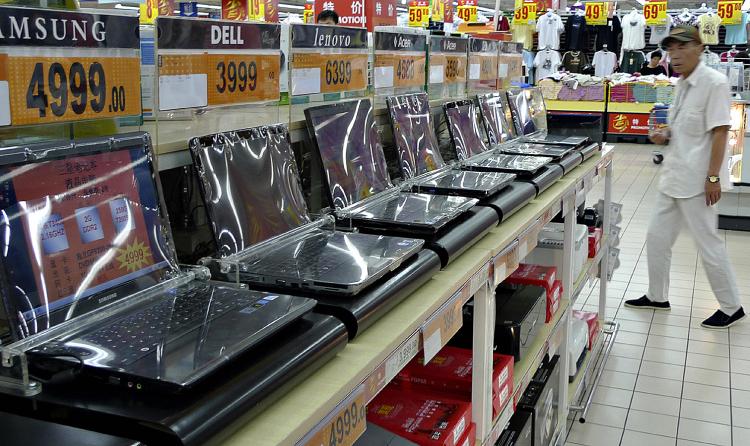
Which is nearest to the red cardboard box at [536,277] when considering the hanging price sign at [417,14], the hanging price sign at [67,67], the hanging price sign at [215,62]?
the hanging price sign at [215,62]

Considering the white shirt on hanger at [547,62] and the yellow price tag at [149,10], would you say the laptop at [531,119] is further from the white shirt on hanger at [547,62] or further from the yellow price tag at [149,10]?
the white shirt on hanger at [547,62]

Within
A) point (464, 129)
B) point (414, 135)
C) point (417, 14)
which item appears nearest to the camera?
point (414, 135)

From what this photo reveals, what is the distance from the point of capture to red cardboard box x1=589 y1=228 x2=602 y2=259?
379cm

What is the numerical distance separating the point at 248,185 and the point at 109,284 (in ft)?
1.51

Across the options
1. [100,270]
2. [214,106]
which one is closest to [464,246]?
[214,106]

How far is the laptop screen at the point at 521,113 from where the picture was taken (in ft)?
12.9

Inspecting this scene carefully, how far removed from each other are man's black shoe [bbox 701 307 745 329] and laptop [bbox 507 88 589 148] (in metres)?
1.48

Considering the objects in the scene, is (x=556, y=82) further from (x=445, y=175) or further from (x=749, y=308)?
(x=445, y=175)

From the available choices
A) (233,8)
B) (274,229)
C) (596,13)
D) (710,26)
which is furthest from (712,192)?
(596,13)

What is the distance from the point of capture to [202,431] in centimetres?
88

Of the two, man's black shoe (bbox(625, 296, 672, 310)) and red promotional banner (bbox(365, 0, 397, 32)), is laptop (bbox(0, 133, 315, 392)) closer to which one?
man's black shoe (bbox(625, 296, 672, 310))

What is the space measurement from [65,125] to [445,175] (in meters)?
1.50

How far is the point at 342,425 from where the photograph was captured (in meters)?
1.14

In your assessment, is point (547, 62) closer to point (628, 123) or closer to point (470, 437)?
point (628, 123)
